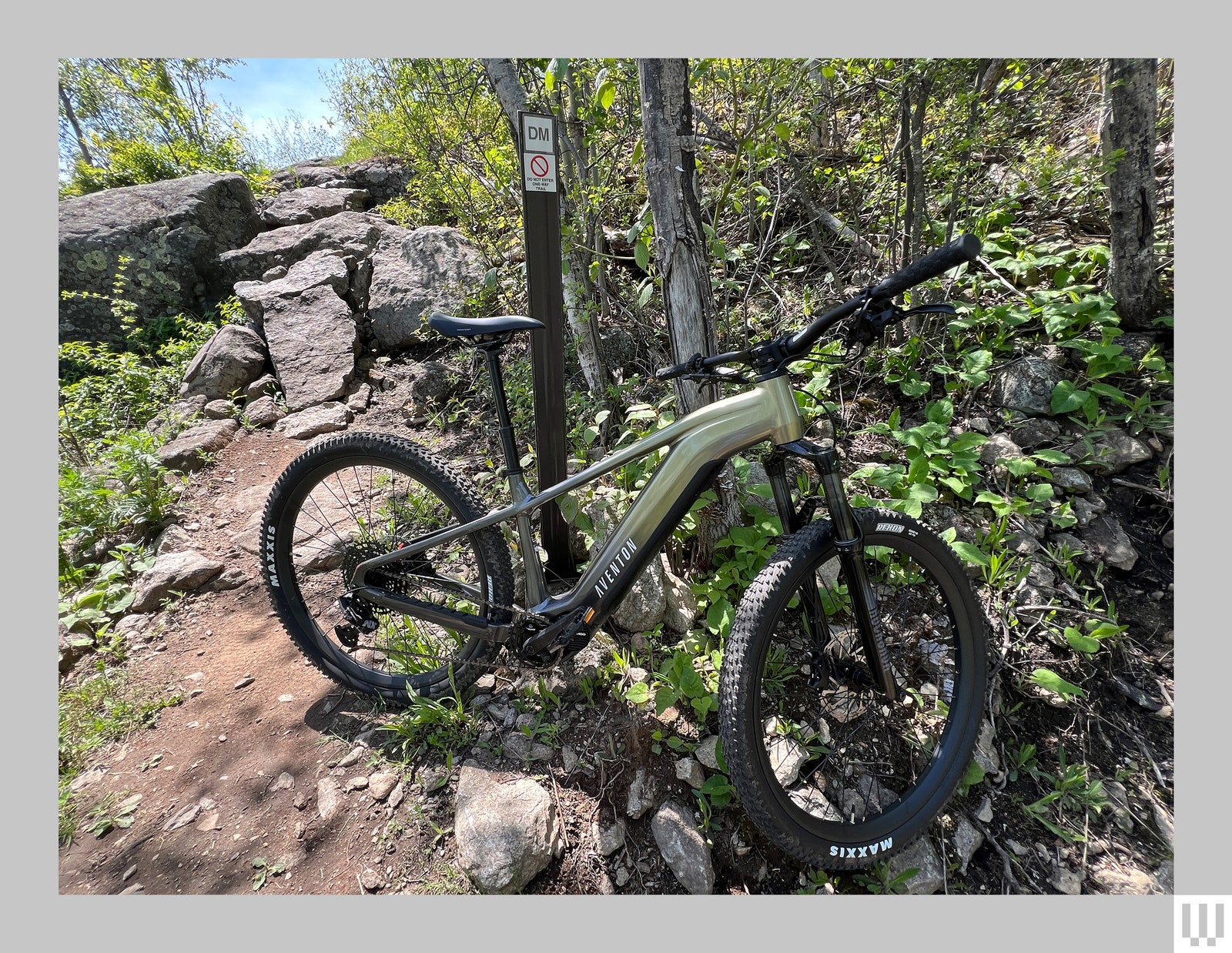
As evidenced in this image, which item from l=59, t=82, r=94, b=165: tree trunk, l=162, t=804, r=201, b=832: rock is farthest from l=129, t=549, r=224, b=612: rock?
l=59, t=82, r=94, b=165: tree trunk

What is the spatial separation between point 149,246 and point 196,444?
13.4ft

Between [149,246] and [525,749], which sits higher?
[149,246]

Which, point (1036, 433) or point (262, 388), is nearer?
point (1036, 433)

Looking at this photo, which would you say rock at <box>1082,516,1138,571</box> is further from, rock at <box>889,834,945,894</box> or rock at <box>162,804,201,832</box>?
rock at <box>162,804,201,832</box>

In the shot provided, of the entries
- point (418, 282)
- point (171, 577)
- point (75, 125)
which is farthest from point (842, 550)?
point (75, 125)

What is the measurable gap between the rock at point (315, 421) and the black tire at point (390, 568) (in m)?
1.77

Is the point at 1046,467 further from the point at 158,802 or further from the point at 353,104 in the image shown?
the point at 353,104

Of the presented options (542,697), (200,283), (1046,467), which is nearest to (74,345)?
(200,283)

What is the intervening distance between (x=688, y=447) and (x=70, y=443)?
5.08 m

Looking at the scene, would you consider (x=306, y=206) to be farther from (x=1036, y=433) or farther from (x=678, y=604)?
(x=1036, y=433)

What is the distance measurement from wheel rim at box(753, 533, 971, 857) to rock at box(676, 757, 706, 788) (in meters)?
0.28

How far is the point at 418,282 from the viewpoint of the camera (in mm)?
5207

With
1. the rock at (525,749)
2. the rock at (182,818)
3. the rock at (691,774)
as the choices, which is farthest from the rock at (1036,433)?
the rock at (182,818)

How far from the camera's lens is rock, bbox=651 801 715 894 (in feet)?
6.14
